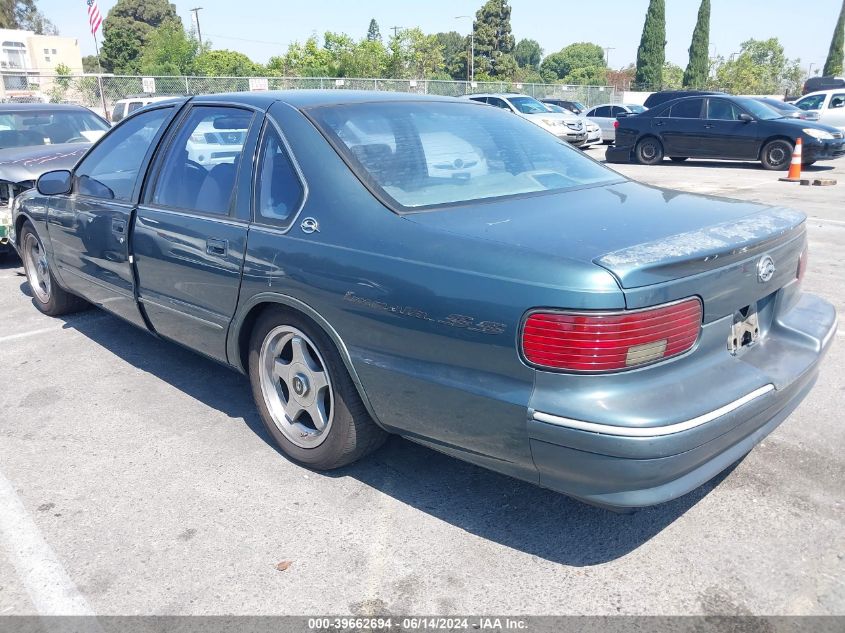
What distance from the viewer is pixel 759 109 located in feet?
48.9

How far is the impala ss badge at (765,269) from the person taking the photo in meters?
2.63

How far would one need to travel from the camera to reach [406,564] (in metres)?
2.64

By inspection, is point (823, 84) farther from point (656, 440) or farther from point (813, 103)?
point (656, 440)

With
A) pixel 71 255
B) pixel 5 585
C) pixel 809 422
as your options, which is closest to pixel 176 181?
pixel 71 255

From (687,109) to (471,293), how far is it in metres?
15.2

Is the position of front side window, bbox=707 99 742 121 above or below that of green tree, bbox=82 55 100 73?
below

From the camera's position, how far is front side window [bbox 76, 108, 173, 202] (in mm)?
4137

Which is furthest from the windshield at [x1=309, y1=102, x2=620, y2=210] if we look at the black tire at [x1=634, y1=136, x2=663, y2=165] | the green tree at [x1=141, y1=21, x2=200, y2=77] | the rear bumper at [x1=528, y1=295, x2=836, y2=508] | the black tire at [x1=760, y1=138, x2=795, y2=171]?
the green tree at [x1=141, y1=21, x2=200, y2=77]

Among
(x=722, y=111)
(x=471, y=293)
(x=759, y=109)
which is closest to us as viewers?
(x=471, y=293)

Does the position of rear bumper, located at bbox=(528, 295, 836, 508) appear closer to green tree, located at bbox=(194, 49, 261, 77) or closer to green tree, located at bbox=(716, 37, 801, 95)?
green tree, located at bbox=(194, 49, 261, 77)

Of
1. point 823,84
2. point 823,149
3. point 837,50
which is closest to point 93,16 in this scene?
point 823,149

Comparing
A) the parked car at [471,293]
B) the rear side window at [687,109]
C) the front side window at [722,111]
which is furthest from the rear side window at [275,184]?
the rear side window at [687,109]

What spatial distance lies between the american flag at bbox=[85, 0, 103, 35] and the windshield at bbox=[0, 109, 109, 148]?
1678cm

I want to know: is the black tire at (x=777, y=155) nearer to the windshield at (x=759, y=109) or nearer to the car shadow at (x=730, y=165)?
the car shadow at (x=730, y=165)
